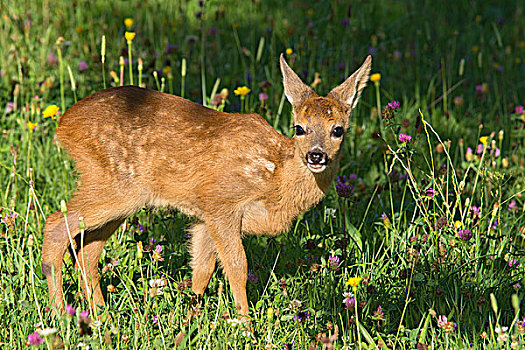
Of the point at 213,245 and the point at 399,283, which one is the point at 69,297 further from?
the point at 399,283

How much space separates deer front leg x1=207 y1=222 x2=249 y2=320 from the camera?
3.91 meters

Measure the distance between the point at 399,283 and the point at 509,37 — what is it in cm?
507

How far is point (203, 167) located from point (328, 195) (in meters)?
1.34

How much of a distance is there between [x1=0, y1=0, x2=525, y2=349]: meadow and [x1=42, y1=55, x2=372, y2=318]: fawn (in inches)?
8.1

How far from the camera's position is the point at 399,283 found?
393 cm

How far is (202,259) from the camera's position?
426 cm

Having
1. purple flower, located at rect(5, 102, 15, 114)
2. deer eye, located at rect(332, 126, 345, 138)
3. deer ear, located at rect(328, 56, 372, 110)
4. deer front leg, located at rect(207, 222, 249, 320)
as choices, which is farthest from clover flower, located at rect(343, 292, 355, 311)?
purple flower, located at rect(5, 102, 15, 114)

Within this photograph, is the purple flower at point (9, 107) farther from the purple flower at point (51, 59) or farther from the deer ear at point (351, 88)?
the deer ear at point (351, 88)

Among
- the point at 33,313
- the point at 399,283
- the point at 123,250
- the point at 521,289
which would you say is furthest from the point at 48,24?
the point at 521,289

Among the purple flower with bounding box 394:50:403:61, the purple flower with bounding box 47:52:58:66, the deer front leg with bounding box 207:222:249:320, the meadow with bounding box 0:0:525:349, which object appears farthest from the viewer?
the purple flower with bounding box 394:50:403:61

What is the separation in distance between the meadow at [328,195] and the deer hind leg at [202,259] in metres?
0.12

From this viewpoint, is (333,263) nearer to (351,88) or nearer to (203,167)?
(203,167)

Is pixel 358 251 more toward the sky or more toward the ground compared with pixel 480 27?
more toward the ground

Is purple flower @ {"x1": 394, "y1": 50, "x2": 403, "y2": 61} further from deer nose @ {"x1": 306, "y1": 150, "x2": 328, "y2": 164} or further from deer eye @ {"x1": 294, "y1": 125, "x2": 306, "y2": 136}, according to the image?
deer nose @ {"x1": 306, "y1": 150, "x2": 328, "y2": 164}
